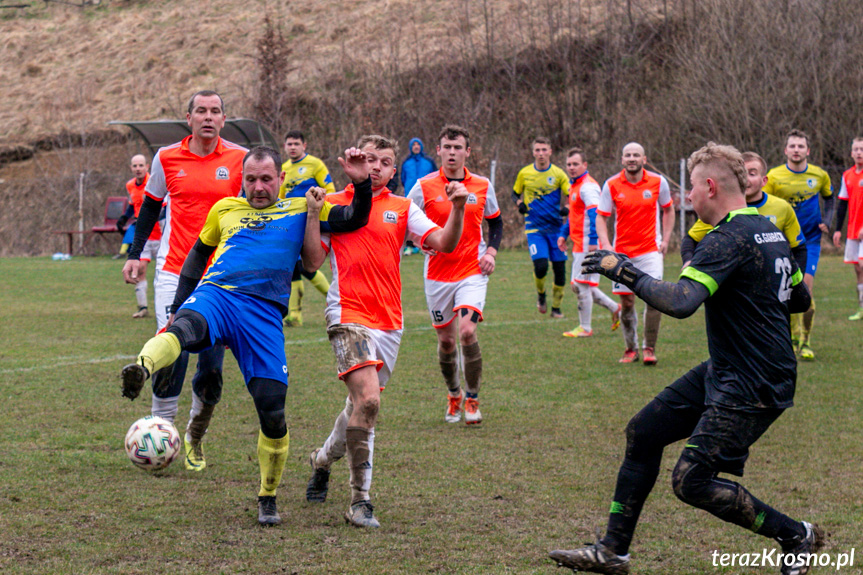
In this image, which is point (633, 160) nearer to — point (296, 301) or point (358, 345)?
point (296, 301)

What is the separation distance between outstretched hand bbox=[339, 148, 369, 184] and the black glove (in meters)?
1.64

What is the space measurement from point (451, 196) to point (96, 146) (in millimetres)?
34792

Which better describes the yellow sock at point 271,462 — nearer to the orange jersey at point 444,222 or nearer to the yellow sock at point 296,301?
the orange jersey at point 444,222

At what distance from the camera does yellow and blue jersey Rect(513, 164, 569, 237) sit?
536 inches

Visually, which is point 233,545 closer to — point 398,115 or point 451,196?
point 451,196

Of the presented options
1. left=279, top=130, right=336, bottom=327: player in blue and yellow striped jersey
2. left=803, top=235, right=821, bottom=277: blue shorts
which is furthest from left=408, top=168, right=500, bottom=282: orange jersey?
left=279, top=130, right=336, bottom=327: player in blue and yellow striped jersey

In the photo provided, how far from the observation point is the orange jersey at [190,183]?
240 inches

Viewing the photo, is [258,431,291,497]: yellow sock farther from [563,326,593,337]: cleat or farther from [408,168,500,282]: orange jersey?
[563,326,593,337]: cleat

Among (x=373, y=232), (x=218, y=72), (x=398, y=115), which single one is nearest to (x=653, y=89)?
(x=398, y=115)

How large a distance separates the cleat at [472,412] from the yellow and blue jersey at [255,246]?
2.65m

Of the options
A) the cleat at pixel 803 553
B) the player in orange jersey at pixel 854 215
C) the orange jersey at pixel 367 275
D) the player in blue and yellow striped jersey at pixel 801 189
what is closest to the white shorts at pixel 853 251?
the player in orange jersey at pixel 854 215

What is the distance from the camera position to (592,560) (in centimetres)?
389

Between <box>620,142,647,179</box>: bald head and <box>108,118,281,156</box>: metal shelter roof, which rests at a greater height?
<box>108,118,281,156</box>: metal shelter roof

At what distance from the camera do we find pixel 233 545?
432 centimetres
